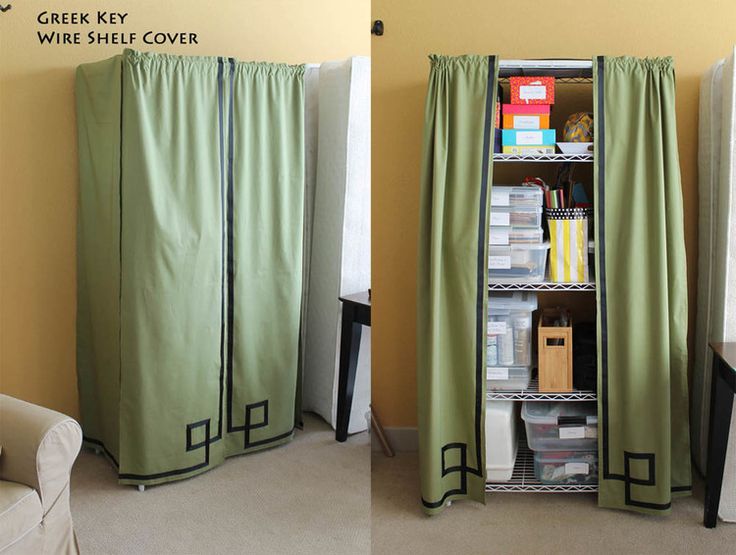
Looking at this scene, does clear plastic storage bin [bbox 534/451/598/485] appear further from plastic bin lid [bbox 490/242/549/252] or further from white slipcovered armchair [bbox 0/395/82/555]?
white slipcovered armchair [bbox 0/395/82/555]

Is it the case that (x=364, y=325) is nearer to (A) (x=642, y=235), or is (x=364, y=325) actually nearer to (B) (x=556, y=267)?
(B) (x=556, y=267)

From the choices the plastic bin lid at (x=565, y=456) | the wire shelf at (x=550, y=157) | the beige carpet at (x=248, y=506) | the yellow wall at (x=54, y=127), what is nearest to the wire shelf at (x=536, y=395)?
the plastic bin lid at (x=565, y=456)

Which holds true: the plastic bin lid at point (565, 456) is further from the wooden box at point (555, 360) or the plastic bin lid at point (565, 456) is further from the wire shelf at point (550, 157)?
the wire shelf at point (550, 157)

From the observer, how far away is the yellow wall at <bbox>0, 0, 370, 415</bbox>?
208 centimetres

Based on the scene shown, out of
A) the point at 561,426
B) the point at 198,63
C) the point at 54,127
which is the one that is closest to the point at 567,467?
the point at 561,426

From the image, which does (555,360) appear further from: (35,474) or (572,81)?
(35,474)

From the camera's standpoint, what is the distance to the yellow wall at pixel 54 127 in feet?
6.82

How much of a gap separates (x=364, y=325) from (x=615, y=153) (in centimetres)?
92

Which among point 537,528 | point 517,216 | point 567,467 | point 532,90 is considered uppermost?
point 532,90

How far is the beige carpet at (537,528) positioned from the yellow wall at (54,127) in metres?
1.06

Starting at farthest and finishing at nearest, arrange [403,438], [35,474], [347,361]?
[403,438]
[347,361]
[35,474]

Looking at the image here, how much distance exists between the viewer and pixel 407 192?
2785 mm

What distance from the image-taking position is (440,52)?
2.71 metres

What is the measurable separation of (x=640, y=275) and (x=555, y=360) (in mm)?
360
